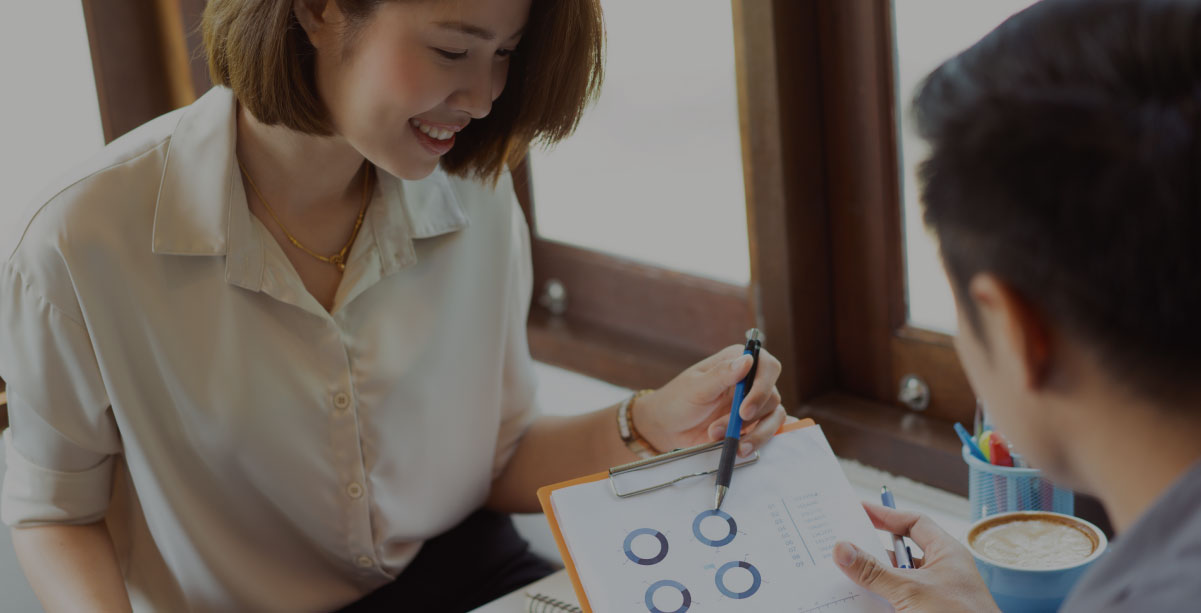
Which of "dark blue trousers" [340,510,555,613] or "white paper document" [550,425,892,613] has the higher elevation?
"white paper document" [550,425,892,613]

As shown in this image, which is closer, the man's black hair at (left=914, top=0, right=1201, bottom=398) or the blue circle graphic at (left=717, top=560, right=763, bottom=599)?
the man's black hair at (left=914, top=0, right=1201, bottom=398)

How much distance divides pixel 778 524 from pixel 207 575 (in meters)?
0.64

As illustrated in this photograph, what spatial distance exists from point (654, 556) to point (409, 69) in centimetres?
50

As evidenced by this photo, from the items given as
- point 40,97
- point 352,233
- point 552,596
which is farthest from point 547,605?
point 40,97

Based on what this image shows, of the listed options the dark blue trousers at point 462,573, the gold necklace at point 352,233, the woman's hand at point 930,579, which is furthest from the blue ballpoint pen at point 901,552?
the gold necklace at point 352,233

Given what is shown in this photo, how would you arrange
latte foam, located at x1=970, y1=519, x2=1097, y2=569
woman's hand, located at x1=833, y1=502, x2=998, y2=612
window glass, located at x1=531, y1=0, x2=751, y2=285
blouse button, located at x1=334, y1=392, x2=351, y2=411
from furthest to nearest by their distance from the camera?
window glass, located at x1=531, y1=0, x2=751, y2=285 → blouse button, located at x1=334, y1=392, x2=351, y2=411 → latte foam, located at x1=970, y1=519, x2=1097, y2=569 → woman's hand, located at x1=833, y1=502, x2=998, y2=612

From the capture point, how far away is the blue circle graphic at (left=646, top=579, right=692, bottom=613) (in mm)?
916

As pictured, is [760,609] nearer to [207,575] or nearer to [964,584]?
[964,584]

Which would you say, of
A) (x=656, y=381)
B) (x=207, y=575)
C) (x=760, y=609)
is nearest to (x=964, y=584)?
(x=760, y=609)

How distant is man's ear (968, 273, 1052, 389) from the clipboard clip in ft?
1.43

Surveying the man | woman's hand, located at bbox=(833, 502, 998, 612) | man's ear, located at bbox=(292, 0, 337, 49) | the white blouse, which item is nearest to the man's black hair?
the man

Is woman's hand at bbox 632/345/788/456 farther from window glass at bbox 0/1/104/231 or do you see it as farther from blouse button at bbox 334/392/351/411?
window glass at bbox 0/1/104/231

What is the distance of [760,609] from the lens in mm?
913

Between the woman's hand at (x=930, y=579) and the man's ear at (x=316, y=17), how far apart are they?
672 millimetres
